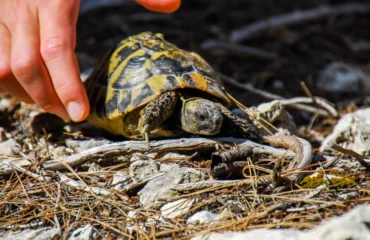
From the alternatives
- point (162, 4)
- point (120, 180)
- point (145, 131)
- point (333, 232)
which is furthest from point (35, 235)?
point (162, 4)

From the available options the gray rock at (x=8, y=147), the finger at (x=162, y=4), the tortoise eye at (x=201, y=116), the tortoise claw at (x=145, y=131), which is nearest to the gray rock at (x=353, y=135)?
the tortoise eye at (x=201, y=116)

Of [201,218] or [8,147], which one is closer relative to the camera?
[201,218]

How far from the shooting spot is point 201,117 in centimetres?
305

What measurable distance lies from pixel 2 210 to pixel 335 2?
201 inches

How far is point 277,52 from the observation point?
5.86m

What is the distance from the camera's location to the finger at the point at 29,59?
2.99 m

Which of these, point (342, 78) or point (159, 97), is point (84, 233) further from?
point (342, 78)

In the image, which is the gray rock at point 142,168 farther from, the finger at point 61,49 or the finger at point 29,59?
the finger at point 29,59

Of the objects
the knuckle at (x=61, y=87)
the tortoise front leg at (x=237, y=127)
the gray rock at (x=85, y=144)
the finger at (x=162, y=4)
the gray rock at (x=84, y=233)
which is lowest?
the gray rock at (x=85, y=144)

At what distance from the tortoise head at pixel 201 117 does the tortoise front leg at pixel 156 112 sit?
10 centimetres

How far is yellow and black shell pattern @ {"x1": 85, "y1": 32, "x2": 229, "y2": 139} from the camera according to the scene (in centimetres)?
317

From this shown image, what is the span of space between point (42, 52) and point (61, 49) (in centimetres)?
11

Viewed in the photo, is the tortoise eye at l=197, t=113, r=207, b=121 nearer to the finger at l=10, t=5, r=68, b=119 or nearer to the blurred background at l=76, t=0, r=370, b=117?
the finger at l=10, t=5, r=68, b=119

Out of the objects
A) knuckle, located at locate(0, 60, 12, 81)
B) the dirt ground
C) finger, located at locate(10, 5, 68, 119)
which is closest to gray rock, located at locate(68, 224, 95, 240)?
the dirt ground
